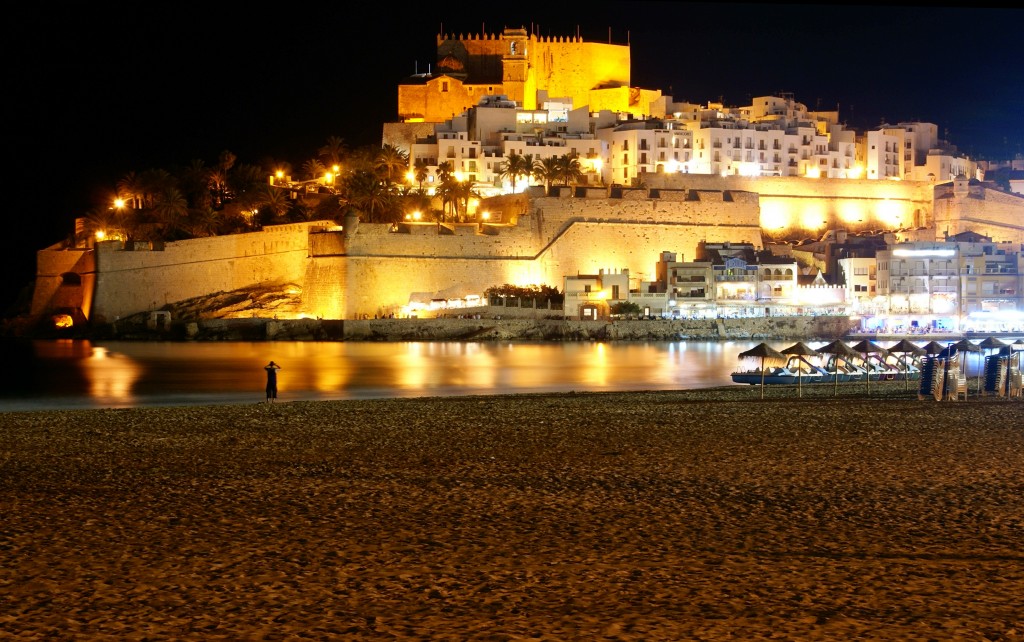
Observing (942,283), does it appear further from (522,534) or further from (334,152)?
(522,534)

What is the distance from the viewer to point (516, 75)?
4300 cm

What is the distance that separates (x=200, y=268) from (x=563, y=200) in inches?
456

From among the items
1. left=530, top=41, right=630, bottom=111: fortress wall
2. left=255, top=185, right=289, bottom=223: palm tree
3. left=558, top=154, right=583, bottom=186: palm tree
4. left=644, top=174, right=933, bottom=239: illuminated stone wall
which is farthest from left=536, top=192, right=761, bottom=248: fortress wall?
left=530, top=41, right=630, bottom=111: fortress wall

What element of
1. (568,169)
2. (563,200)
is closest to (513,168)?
(568,169)

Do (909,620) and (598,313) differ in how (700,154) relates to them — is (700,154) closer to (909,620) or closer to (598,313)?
(598,313)

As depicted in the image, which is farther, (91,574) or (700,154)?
(700,154)

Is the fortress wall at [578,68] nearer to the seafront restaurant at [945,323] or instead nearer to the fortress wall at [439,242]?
the fortress wall at [439,242]

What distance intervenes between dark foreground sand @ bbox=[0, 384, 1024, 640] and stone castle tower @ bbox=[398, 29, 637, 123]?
34.6 metres

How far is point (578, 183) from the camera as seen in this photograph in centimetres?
3825

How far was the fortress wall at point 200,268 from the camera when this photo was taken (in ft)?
113

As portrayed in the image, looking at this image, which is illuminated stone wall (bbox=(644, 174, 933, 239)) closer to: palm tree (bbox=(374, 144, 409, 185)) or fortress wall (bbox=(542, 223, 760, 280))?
fortress wall (bbox=(542, 223, 760, 280))

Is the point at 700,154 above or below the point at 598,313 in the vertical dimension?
above

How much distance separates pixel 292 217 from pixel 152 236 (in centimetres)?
456

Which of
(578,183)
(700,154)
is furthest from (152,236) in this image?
(700,154)
